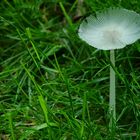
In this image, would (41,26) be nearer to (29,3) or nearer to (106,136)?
(29,3)

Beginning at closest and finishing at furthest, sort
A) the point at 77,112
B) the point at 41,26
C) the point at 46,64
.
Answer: the point at 77,112, the point at 46,64, the point at 41,26

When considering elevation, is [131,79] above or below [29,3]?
below

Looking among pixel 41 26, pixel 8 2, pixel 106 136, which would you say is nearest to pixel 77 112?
pixel 106 136

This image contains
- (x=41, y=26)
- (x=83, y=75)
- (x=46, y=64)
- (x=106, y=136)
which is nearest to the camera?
(x=106, y=136)

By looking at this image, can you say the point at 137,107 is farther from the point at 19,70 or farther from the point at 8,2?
the point at 8,2

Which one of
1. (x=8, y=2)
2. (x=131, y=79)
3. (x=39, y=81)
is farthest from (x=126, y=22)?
(x=8, y=2)

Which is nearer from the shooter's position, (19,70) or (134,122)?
(134,122)

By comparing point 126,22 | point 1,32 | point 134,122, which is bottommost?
point 134,122
